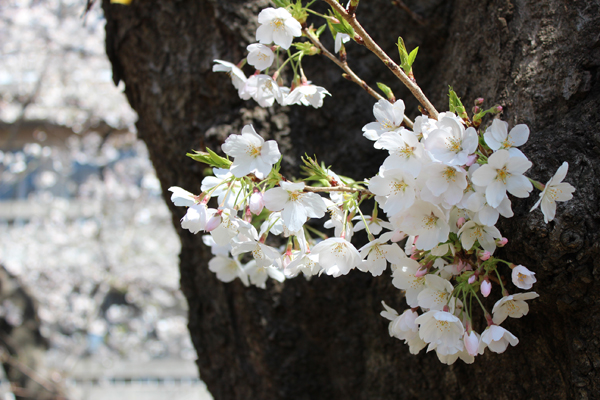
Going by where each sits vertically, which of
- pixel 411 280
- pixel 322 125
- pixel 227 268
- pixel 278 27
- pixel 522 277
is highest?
pixel 278 27

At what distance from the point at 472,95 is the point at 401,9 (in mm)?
411

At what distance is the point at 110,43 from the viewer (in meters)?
1.57

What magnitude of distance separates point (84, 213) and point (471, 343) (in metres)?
7.32

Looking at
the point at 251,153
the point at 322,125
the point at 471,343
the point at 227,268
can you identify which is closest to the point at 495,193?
the point at 471,343

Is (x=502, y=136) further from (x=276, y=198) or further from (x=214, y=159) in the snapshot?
(x=214, y=159)

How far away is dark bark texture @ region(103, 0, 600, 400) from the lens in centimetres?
110

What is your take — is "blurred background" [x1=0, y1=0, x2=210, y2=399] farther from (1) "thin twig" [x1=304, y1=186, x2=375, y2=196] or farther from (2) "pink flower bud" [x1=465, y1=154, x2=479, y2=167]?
(2) "pink flower bud" [x1=465, y1=154, x2=479, y2=167]

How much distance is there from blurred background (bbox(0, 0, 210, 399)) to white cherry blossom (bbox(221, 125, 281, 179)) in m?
5.99

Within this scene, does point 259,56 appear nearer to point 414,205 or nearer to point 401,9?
point 414,205

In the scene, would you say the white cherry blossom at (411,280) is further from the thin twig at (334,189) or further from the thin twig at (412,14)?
the thin twig at (412,14)

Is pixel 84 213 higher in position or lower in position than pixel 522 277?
lower

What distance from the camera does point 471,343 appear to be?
2.65ft

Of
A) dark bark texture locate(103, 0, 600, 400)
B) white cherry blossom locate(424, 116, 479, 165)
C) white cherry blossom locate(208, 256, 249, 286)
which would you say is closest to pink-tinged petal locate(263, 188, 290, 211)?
white cherry blossom locate(424, 116, 479, 165)

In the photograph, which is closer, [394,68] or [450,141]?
[450,141]
